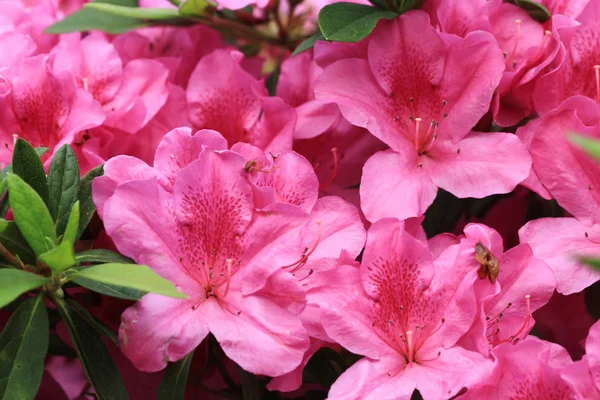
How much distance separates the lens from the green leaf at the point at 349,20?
99cm

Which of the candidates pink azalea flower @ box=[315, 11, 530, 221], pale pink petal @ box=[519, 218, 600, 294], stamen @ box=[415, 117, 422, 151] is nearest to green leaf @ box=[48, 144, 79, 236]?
pink azalea flower @ box=[315, 11, 530, 221]

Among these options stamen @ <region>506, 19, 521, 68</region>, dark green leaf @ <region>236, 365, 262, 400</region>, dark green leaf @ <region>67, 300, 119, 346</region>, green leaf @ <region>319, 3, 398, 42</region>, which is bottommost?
dark green leaf @ <region>236, 365, 262, 400</region>

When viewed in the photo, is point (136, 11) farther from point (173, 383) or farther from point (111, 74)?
point (173, 383)

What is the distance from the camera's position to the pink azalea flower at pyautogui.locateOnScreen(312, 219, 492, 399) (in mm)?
833

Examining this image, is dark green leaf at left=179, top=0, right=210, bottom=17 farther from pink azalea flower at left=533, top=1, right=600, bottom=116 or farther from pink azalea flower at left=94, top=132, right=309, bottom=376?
pink azalea flower at left=533, top=1, right=600, bottom=116

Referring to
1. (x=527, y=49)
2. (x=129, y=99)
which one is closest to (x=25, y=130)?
(x=129, y=99)

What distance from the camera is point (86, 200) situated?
904 millimetres

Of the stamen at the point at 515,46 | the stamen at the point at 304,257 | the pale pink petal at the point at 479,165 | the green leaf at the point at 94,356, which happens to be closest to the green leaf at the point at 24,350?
the green leaf at the point at 94,356

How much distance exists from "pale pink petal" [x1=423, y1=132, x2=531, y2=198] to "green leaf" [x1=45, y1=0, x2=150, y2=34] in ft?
1.93

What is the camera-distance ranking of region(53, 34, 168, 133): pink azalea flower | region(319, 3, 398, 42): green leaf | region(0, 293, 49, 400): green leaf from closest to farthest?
region(0, 293, 49, 400): green leaf
region(319, 3, 398, 42): green leaf
region(53, 34, 168, 133): pink azalea flower

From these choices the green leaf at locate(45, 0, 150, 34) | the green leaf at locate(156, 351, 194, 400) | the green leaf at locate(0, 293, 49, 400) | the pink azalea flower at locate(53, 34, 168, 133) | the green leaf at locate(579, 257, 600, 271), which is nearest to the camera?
the green leaf at locate(579, 257, 600, 271)

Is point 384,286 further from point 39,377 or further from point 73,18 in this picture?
point 73,18

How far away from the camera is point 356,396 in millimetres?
806

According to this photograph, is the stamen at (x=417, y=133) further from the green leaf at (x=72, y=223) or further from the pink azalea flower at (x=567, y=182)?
the green leaf at (x=72, y=223)
